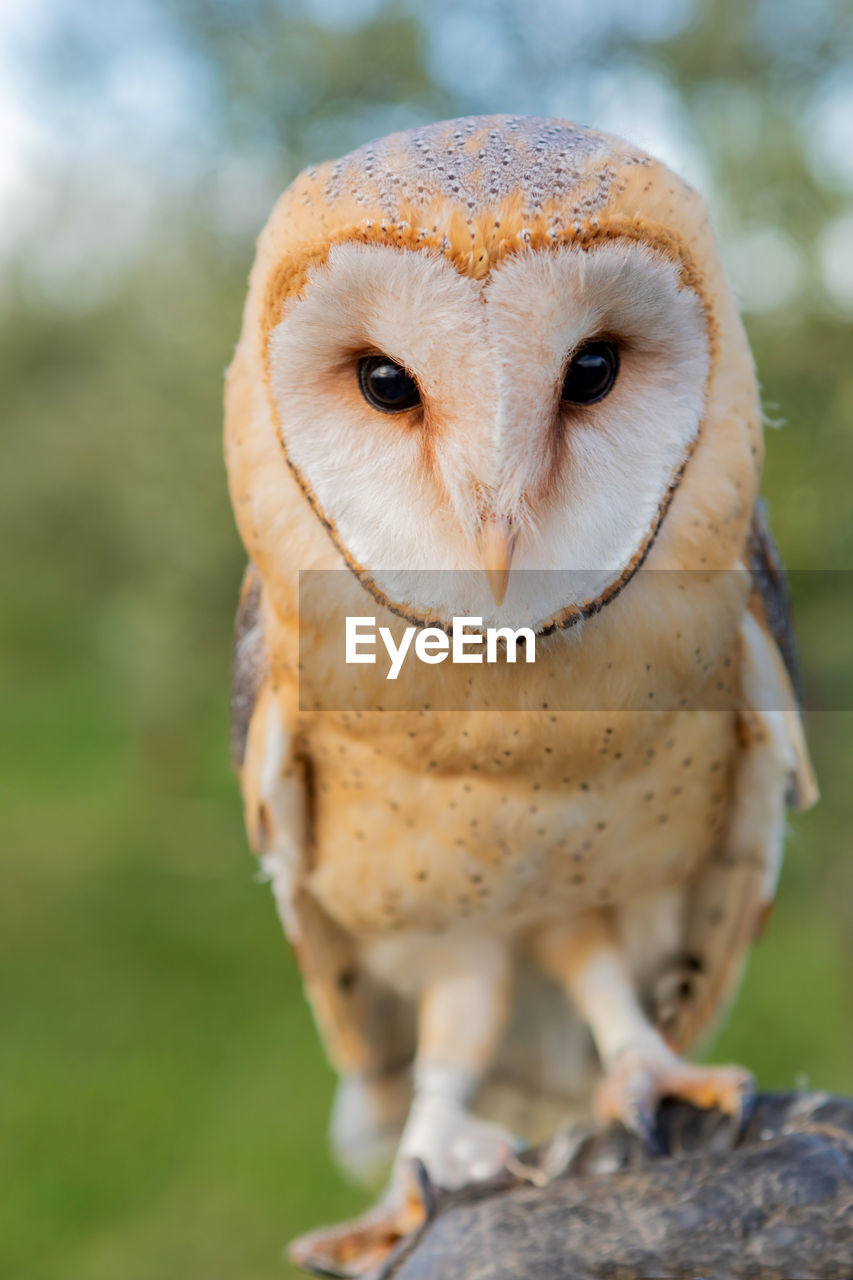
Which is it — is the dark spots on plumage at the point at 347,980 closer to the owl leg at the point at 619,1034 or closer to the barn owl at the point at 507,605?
the barn owl at the point at 507,605

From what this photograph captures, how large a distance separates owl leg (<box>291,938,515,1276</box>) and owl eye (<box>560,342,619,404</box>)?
735 millimetres

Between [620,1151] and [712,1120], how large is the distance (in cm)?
11

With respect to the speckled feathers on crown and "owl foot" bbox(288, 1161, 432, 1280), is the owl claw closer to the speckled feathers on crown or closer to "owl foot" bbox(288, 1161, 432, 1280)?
"owl foot" bbox(288, 1161, 432, 1280)

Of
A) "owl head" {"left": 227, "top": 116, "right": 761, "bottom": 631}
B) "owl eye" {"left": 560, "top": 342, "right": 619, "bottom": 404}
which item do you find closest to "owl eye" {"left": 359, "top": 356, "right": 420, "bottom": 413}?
"owl head" {"left": 227, "top": 116, "right": 761, "bottom": 631}

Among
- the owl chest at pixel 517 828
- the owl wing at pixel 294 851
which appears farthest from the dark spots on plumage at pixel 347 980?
the owl chest at pixel 517 828

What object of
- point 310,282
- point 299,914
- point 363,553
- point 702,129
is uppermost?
point 702,129

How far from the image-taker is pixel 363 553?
0.88m

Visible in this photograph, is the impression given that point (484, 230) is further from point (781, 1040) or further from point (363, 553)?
point (781, 1040)

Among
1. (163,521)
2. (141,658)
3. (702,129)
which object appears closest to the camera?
(702,129)

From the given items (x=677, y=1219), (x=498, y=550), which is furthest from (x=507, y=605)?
(x=677, y=1219)

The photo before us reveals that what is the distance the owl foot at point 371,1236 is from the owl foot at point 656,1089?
0.22 metres

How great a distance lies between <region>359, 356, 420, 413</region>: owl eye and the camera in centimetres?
79

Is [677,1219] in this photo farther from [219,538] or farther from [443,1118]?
[219,538]

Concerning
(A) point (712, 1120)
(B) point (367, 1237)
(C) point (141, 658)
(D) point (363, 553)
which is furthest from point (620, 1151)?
(C) point (141, 658)
